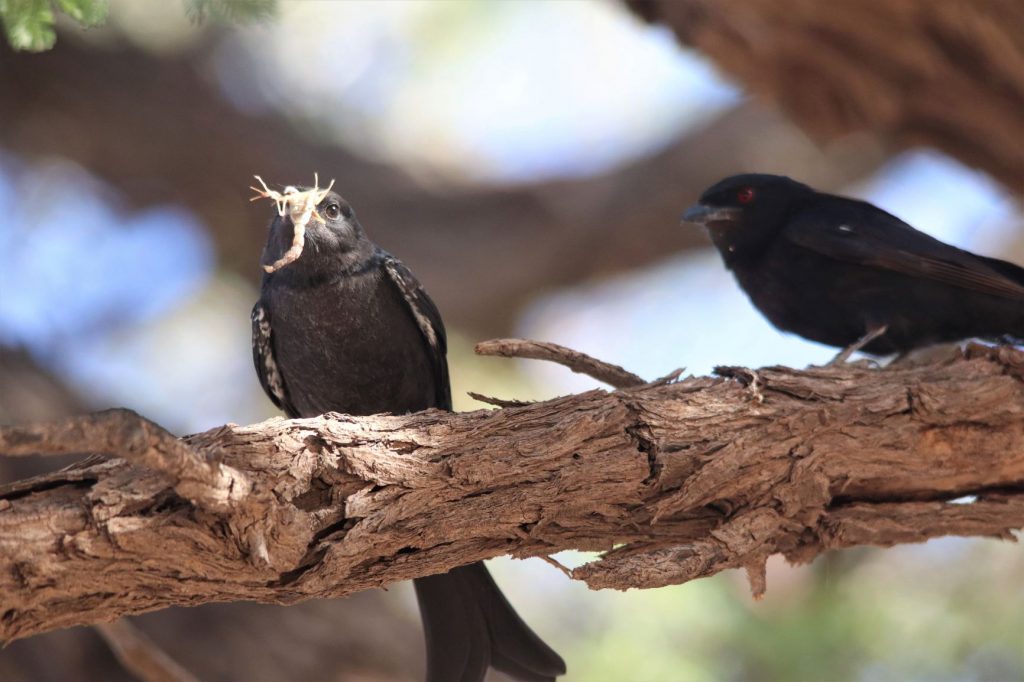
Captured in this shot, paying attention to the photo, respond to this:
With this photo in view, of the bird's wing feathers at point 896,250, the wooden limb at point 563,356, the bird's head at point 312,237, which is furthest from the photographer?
the bird's wing feathers at point 896,250

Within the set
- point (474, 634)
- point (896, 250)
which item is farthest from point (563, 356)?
point (896, 250)

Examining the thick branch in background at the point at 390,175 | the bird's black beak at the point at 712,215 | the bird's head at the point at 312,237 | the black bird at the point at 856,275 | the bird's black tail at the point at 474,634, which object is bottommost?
the bird's black tail at the point at 474,634

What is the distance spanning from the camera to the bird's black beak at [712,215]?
19.9ft

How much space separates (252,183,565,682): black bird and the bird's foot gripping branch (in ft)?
2.31

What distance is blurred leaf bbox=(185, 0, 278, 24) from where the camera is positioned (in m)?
3.85

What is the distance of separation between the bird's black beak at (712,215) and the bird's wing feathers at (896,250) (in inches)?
15.4

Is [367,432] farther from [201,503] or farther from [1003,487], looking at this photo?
[1003,487]

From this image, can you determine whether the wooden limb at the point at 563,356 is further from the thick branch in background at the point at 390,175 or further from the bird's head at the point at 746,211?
the thick branch in background at the point at 390,175

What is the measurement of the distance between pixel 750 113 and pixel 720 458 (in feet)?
20.9

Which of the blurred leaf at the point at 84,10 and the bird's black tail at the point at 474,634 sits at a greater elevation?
the blurred leaf at the point at 84,10

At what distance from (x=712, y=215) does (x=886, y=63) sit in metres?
1.51

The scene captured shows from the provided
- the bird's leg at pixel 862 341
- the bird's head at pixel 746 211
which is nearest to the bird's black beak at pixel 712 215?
the bird's head at pixel 746 211

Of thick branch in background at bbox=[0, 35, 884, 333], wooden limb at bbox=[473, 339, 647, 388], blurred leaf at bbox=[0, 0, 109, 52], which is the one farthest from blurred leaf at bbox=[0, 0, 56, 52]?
thick branch in background at bbox=[0, 35, 884, 333]

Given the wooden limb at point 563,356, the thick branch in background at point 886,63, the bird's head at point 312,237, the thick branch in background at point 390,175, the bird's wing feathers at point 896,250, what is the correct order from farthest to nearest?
1. the thick branch in background at point 390,175
2. the thick branch in background at point 886,63
3. the bird's wing feathers at point 896,250
4. the bird's head at point 312,237
5. the wooden limb at point 563,356
